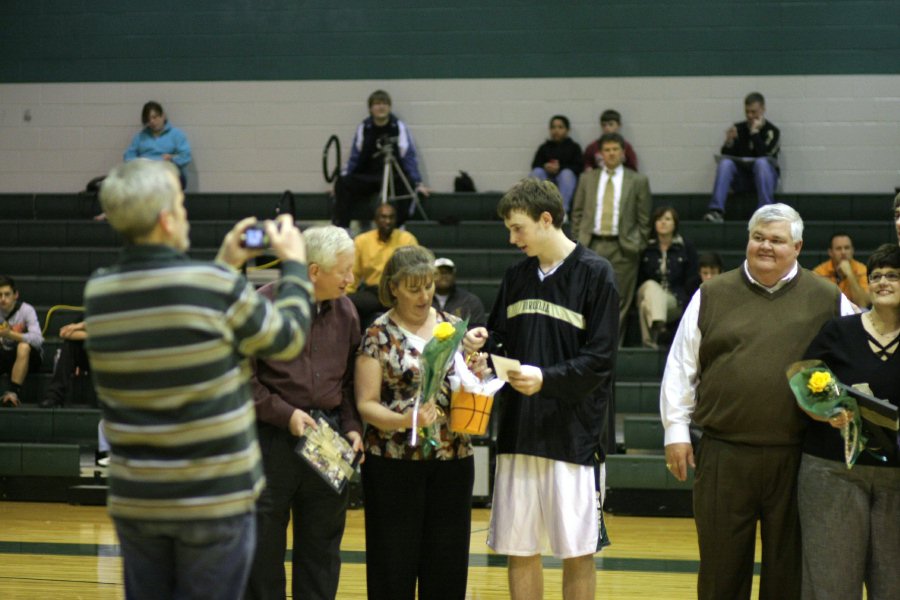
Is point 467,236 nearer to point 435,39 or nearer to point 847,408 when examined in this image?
point 435,39

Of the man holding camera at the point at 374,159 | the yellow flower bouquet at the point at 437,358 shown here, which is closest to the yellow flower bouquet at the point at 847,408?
the yellow flower bouquet at the point at 437,358

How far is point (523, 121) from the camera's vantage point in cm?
1058

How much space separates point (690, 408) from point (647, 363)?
426 cm

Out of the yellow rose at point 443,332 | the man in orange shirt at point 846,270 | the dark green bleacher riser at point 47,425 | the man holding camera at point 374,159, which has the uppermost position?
the man holding camera at point 374,159

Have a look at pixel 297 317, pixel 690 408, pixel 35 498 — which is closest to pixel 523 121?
pixel 35 498

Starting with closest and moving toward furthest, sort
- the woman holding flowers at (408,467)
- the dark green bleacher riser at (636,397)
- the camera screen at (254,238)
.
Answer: the camera screen at (254,238) < the woman holding flowers at (408,467) < the dark green bleacher riser at (636,397)

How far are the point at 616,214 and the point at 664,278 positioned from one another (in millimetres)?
726

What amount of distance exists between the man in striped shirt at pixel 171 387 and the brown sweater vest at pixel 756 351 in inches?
64.7

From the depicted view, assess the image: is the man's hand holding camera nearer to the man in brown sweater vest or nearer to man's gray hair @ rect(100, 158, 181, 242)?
man's gray hair @ rect(100, 158, 181, 242)

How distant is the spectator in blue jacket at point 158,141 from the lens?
1040 cm

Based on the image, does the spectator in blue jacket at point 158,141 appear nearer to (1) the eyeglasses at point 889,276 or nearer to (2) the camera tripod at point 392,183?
(2) the camera tripod at point 392,183

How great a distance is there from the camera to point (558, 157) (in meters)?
9.86

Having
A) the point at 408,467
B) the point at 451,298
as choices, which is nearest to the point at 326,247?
the point at 408,467

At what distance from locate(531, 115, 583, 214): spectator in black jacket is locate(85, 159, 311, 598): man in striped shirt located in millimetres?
7463
